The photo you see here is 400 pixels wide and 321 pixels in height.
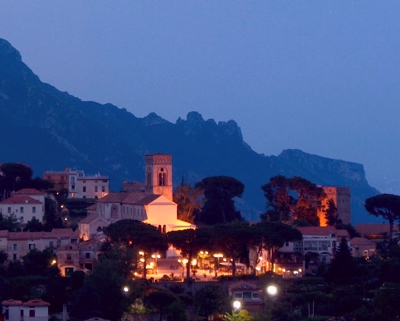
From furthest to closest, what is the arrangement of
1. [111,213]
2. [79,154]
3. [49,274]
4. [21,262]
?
[79,154], [111,213], [21,262], [49,274]

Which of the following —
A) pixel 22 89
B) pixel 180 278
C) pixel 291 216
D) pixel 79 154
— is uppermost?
pixel 22 89

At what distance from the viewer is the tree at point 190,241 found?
183 ft

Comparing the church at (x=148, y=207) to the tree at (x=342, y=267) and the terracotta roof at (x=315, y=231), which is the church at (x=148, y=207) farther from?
the tree at (x=342, y=267)

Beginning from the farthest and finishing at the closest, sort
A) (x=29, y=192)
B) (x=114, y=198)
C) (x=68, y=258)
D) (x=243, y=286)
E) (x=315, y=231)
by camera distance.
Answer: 1. (x=114, y=198)
2. (x=29, y=192)
3. (x=315, y=231)
4. (x=68, y=258)
5. (x=243, y=286)

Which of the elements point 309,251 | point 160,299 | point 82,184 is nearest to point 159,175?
point 309,251

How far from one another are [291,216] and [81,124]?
11637 centimetres

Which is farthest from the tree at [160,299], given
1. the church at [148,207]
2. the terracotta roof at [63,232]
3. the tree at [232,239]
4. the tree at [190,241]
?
the church at [148,207]

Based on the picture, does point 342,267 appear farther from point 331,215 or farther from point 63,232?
point 331,215

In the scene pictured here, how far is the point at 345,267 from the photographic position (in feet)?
178

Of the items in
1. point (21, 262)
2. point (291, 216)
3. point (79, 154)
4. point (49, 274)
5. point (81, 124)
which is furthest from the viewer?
point (81, 124)

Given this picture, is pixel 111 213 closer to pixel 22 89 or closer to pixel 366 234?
pixel 366 234

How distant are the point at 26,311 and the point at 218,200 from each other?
3217 cm

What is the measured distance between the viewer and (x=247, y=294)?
49281 mm

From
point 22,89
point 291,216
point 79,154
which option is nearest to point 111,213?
point 291,216
